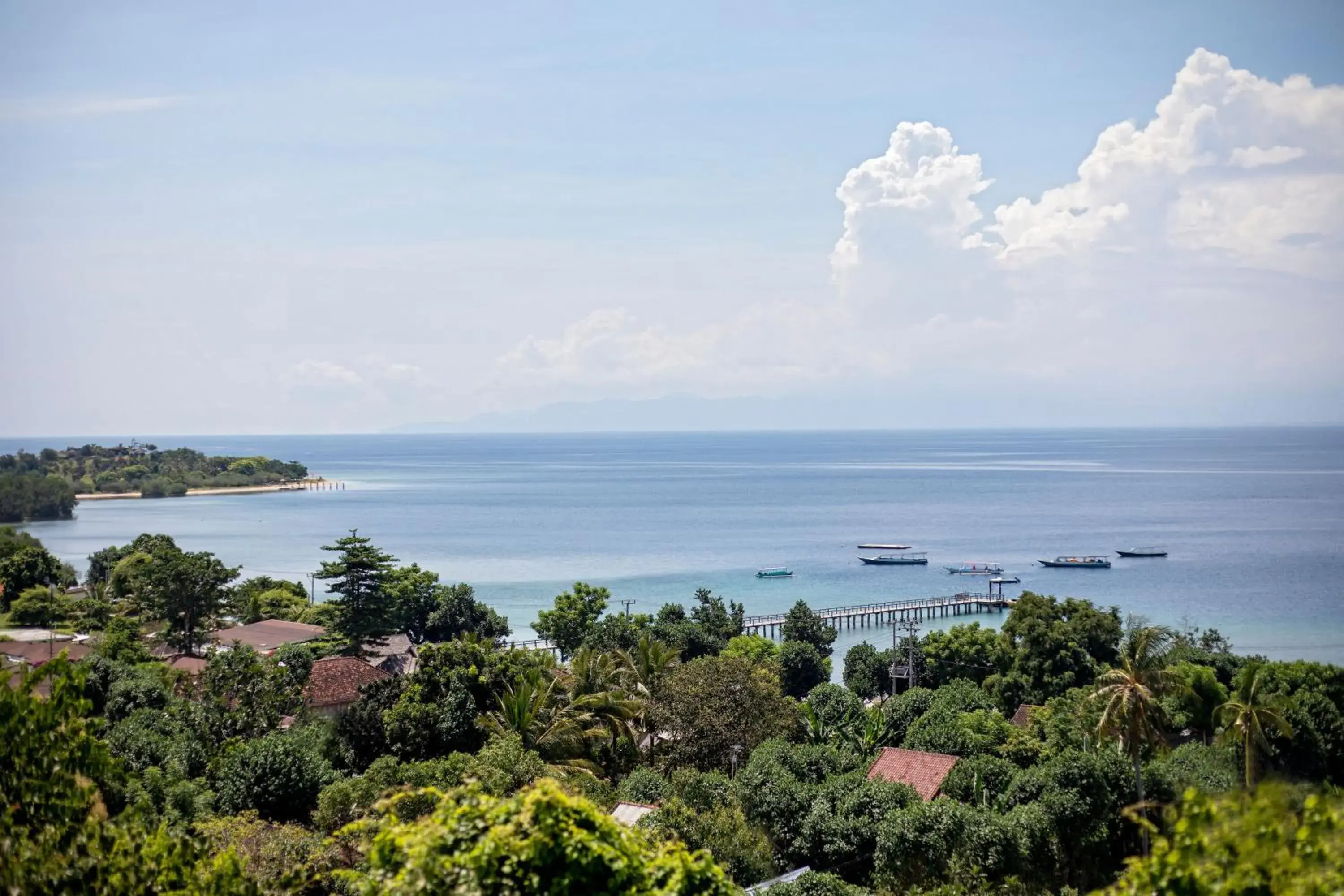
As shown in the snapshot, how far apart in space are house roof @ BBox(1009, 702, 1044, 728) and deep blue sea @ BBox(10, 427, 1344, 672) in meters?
18.0

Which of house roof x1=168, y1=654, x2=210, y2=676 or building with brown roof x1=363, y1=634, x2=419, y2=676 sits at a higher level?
house roof x1=168, y1=654, x2=210, y2=676

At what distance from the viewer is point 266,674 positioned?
24062 millimetres

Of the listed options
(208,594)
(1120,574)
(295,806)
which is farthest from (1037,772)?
(1120,574)

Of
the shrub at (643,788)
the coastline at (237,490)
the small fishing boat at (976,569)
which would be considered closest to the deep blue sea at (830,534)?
the small fishing boat at (976,569)

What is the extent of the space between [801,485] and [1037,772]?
133 m

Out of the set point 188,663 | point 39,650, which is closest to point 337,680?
point 188,663

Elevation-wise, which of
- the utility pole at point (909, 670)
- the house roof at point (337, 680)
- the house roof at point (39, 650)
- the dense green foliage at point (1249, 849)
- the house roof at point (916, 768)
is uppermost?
the dense green foliage at point (1249, 849)

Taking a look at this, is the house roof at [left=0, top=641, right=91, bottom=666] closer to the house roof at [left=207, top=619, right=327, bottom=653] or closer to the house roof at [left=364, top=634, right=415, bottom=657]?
the house roof at [left=207, top=619, right=327, bottom=653]

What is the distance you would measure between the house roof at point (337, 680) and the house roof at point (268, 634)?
10129 mm

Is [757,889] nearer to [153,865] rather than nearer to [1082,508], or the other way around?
[153,865]

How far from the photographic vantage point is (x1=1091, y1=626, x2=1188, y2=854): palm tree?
19.4 metres

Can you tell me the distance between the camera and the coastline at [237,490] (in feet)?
452

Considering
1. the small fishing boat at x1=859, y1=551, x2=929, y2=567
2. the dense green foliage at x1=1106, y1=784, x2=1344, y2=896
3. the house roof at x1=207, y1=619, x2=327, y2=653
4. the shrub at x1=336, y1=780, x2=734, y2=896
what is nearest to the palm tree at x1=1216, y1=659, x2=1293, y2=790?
the dense green foliage at x1=1106, y1=784, x2=1344, y2=896

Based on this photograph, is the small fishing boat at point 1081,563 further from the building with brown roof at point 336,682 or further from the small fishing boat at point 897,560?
the building with brown roof at point 336,682
